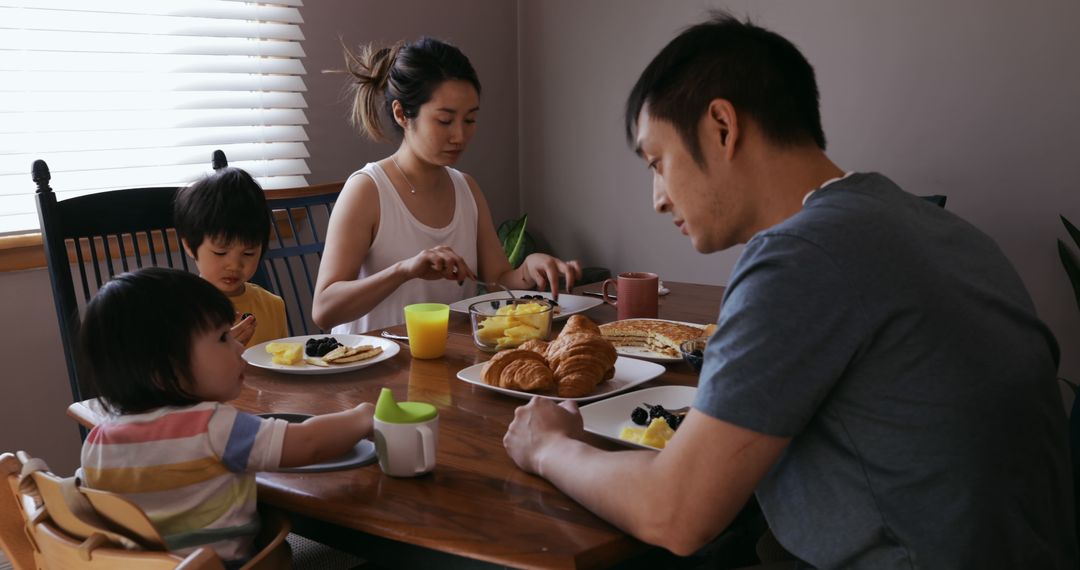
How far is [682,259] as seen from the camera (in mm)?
3738

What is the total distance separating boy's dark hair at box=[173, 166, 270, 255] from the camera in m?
2.05

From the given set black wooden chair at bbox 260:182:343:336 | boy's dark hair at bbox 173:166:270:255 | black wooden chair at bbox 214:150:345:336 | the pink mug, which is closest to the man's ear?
the pink mug

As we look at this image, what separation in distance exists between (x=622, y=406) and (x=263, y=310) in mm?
1123

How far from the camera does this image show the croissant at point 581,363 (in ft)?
4.83

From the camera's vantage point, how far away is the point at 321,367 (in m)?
1.65

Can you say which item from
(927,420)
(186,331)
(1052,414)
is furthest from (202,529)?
(1052,414)

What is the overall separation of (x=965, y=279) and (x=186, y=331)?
0.95 metres

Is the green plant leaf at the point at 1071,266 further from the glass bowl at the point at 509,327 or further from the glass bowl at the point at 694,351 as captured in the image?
the glass bowl at the point at 509,327

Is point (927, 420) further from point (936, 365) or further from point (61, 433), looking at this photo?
point (61, 433)

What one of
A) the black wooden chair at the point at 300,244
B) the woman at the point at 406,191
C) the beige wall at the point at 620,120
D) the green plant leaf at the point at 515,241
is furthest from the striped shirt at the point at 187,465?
the green plant leaf at the point at 515,241

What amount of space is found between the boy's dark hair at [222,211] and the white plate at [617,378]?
771 mm

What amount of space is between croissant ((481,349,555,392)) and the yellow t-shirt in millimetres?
842

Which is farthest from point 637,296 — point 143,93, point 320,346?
point 143,93

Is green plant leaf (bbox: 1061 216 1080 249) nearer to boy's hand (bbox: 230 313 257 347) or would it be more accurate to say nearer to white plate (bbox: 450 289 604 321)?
white plate (bbox: 450 289 604 321)
